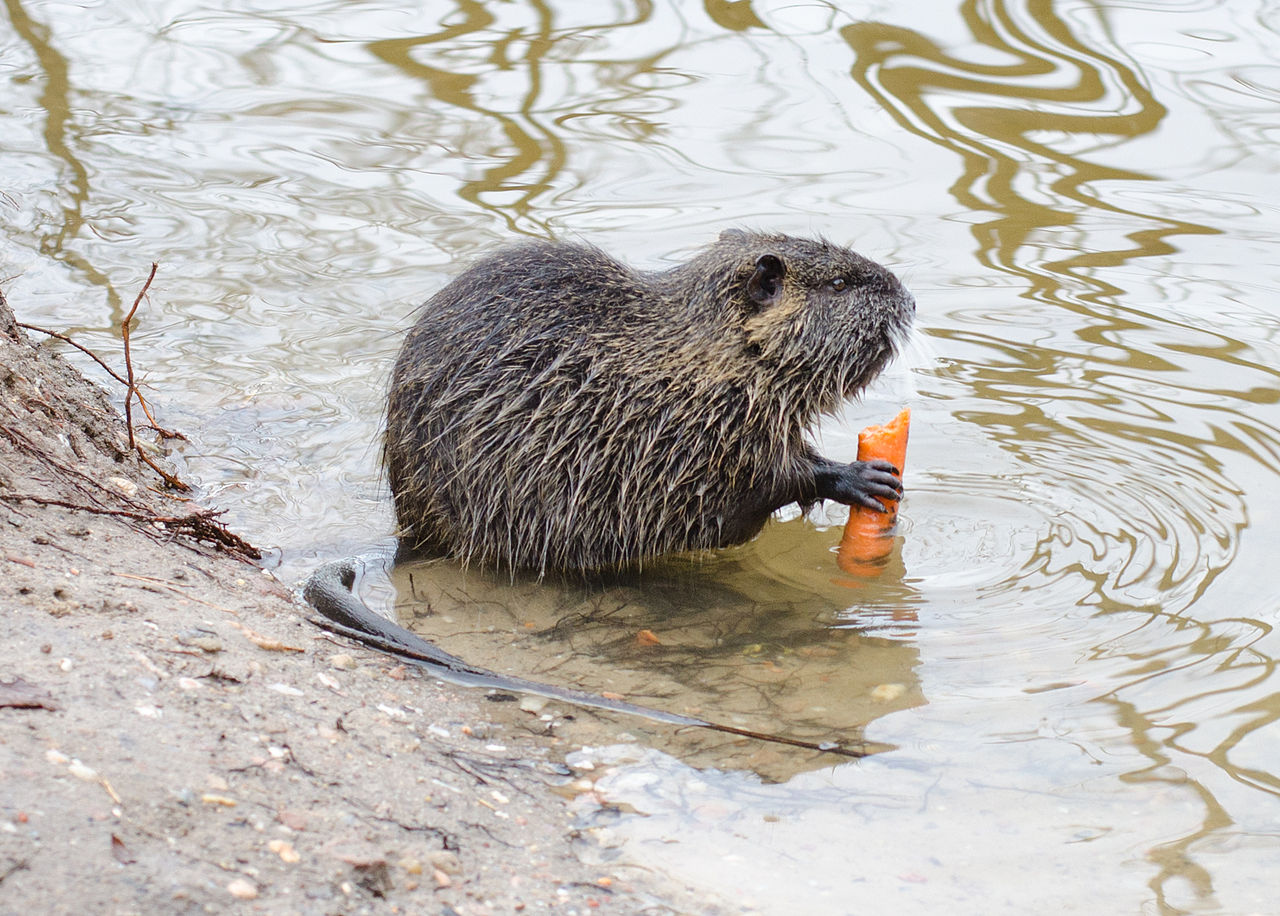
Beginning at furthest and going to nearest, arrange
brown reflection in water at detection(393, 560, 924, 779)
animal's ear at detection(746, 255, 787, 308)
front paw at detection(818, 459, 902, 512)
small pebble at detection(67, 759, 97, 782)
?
front paw at detection(818, 459, 902, 512)
animal's ear at detection(746, 255, 787, 308)
brown reflection in water at detection(393, 560, 924, 779)
small pebble at detection(67, 759, 97, 782)

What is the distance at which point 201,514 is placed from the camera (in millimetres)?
3553

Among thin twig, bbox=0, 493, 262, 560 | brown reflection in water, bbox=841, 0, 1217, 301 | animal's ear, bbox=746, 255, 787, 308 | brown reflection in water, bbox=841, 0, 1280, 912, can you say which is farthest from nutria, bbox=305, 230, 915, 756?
brown reflection in water, bbox=841, 0, 1217, 301

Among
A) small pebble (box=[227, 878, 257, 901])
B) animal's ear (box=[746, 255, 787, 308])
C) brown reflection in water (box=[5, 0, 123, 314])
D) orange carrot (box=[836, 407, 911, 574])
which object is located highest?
animal's ear (box=[746, 255, 787, 308])

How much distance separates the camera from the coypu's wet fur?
3.81 metres

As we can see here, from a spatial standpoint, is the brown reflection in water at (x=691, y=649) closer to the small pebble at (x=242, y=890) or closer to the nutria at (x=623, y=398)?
the nutria at (x=623, y=398)

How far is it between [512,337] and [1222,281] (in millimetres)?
3048

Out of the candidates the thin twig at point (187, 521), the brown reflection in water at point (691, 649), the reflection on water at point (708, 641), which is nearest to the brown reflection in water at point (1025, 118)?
the reflection on water at point (708, 641)

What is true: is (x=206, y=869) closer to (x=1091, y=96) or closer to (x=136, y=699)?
(x=136, y=699)

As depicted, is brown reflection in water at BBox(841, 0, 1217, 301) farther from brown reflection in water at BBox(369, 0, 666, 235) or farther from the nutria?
the nutria

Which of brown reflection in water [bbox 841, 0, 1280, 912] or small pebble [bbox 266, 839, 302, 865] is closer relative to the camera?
small pebble [bbox 266, 839, 302, 865]

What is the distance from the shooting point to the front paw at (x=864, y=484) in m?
4.03

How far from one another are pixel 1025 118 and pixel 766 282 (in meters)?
3.29

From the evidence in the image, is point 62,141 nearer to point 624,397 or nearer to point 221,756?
point 624,397

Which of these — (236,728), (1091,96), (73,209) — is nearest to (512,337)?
(236,728)
